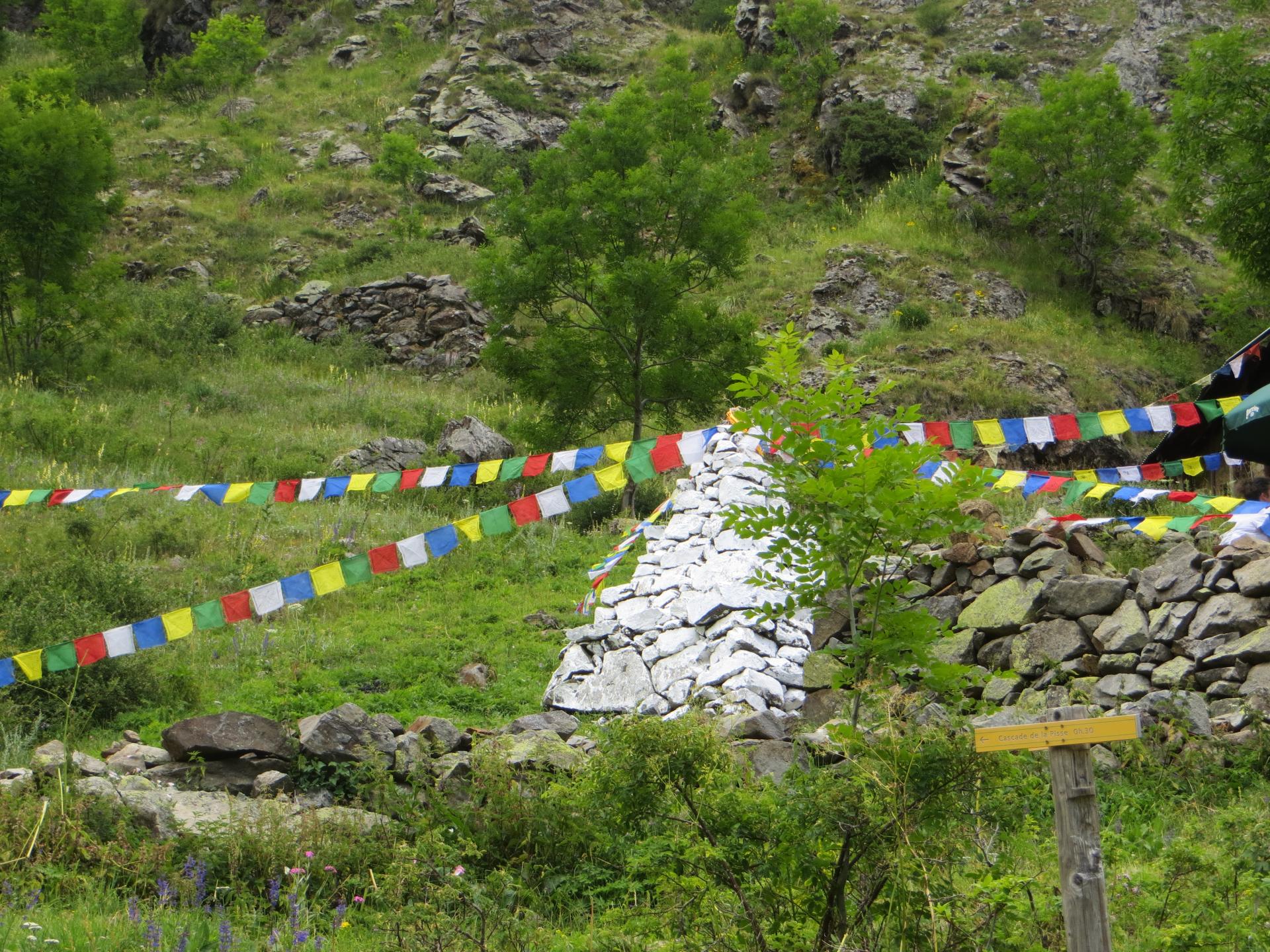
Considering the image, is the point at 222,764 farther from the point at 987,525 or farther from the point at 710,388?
the point at 710,388

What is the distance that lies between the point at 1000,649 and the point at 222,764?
5594mm

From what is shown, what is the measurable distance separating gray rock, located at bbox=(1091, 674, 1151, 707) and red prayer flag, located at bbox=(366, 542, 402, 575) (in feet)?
19.0

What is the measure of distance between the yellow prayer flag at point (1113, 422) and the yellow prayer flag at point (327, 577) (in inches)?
314

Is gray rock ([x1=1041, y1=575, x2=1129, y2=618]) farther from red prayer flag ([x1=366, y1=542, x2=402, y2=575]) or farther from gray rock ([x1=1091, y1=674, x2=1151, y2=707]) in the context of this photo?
red prayer flag ([x1=366, y1=542, x2=402, y2=575])

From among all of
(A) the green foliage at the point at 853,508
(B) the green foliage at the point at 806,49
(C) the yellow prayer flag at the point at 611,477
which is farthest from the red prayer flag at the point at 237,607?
(B) the green foliage at the point at 806,49

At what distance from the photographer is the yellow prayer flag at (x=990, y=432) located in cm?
1099

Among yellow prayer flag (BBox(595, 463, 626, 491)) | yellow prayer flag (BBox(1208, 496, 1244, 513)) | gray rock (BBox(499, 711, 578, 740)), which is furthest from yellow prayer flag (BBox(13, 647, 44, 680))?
yellow prayer flag (BBox(1208, 496, 1244, 513))

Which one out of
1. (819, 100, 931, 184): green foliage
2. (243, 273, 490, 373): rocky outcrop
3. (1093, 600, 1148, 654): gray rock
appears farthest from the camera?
(819, 100, 931, 184): green foliage

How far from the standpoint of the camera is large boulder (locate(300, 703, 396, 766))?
6.62 m

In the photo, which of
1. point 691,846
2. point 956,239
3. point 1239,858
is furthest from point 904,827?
point 956,239

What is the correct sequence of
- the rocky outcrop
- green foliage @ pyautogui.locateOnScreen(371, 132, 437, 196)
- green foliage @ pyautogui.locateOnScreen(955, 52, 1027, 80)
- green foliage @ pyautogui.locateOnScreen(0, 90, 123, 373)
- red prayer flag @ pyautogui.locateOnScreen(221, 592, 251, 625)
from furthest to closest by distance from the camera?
green foliage @ pyautogui.locateOnScreen(955, 52, 1027, 80)
green foliage @ pyautogui.locateOnScreen(371, 132, 437, 196)
the rocky outcrop
green foliage @ pyautogui.locateOnScreen(0, 90, 123, 373)
red prayer flag @ pyautogui.locateOnScreen(221, 592, 251, 625)

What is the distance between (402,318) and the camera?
26016mm

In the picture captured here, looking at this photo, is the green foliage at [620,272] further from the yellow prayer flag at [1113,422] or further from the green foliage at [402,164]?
the green foliage at [402,164]

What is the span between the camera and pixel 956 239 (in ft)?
89.1
